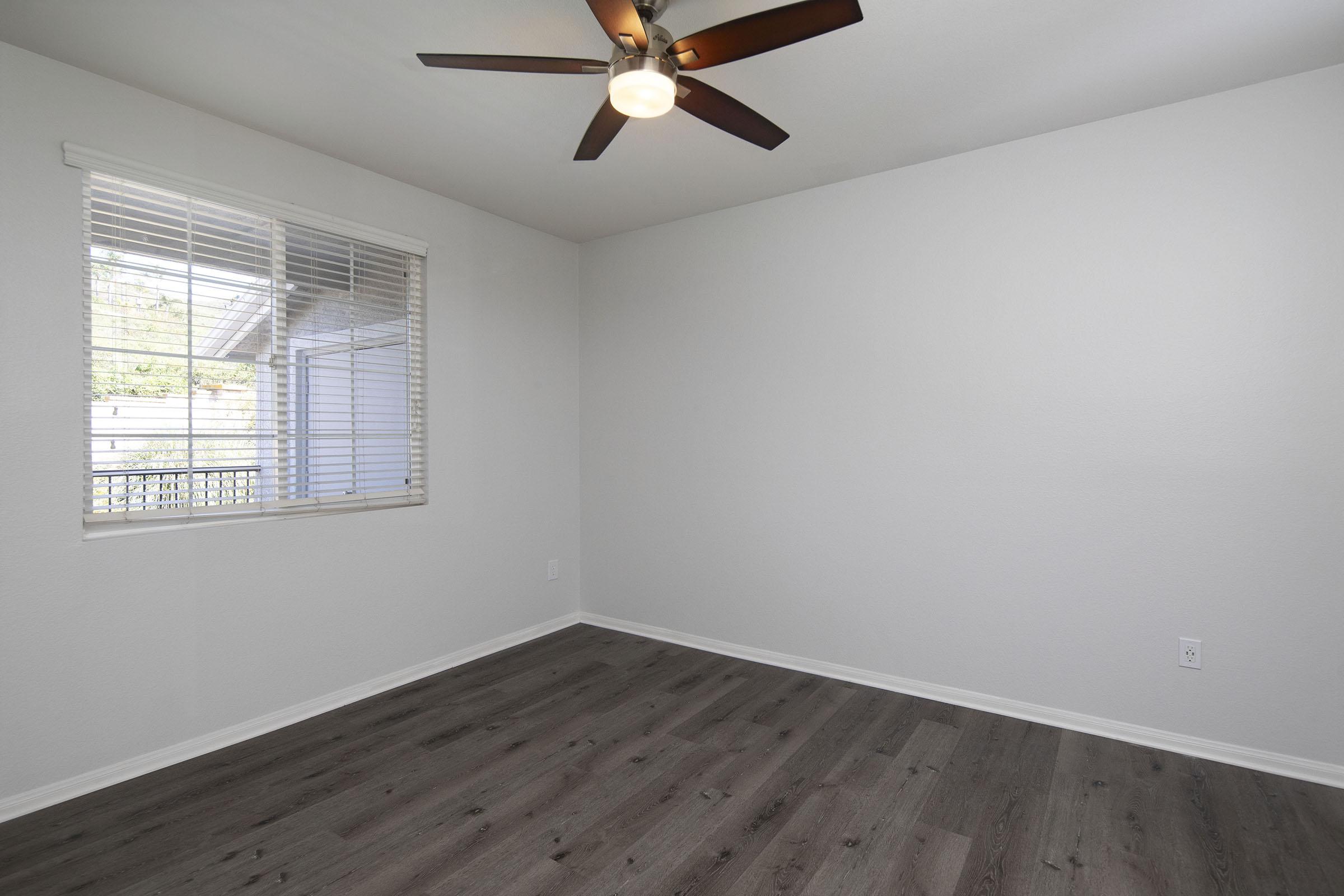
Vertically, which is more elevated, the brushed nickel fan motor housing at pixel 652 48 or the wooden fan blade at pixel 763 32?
the brushed nickel fan motor housing at pixel 652 48

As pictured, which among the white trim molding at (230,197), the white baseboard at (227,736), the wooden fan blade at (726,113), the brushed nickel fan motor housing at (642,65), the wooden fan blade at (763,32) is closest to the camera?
the wooden fan blade at (763,32)

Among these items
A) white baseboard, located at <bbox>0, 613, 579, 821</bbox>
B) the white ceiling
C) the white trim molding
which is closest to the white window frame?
the white trim molding

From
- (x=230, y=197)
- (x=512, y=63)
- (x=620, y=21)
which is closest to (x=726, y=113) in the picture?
(x=620, y=21)

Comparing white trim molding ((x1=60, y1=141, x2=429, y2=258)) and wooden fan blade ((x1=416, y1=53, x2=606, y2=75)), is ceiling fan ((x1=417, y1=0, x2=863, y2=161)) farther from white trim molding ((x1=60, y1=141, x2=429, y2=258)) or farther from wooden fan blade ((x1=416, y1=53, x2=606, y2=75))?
white trim molding ((x1=60, y1=141, x2=429, y2=258))

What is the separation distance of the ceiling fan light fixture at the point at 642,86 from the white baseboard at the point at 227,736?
2788 mm

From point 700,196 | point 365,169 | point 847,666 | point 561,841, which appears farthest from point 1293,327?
point 365,169

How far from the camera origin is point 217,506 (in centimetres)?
276

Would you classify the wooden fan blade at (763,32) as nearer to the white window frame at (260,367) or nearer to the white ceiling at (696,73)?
the white ceiling at (696,73)

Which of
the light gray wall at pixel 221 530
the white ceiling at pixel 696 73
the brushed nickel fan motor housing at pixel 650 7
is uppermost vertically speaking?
the white ceiling at pixel 696 73

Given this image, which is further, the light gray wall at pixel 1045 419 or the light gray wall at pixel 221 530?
the light gray wall at pixel 1045 419

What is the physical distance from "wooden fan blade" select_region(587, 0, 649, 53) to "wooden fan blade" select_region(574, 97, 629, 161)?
7.8 inches

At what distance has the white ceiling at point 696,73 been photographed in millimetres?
2072

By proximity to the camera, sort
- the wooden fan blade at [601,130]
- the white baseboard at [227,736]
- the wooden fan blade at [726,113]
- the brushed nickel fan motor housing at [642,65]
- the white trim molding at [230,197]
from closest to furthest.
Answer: the brushed nickel fan motor housing at [642,65]
the wooden fan blade at [726,113]
the wooden fan blade at [601,130]
the white baseboard at [227,736]
the white trim molding at [230,197]

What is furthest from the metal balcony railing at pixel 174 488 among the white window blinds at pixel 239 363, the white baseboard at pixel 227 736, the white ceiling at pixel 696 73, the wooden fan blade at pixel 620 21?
the wooden fan blade at pixel 620 21
